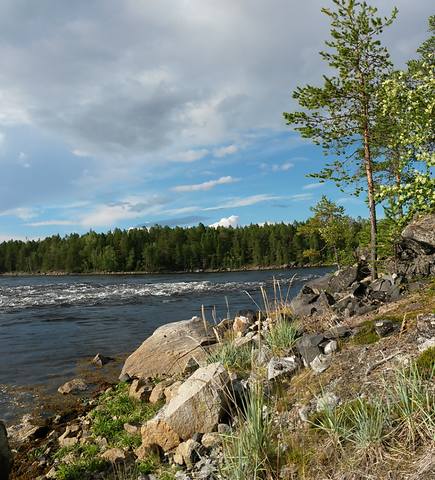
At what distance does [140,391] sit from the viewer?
34.5ft

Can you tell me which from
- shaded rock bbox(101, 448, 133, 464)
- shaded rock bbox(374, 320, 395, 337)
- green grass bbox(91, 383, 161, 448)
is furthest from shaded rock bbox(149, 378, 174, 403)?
shaded rock bbox(374, 320, 395, 337)

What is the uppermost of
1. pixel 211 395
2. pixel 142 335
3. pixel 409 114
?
pixel 409 114

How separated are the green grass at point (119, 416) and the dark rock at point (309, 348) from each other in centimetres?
325

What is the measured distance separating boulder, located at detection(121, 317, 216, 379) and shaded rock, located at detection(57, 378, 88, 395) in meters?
1.17

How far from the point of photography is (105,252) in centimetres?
13012

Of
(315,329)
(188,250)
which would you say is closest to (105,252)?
(188,250)

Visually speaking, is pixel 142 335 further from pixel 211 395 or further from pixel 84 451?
pixel 211 395

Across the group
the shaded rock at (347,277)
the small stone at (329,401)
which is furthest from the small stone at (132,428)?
the shaded rock at (347,277)

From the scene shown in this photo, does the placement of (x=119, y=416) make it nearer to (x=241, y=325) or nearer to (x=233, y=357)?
(x=233, y=357)

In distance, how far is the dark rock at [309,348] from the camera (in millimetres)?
7864

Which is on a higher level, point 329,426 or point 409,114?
point 409,114

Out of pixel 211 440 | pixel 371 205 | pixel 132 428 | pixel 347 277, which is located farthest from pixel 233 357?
pixel 347 277

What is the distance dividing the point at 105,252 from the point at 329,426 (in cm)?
12981

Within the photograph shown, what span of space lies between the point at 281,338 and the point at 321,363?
77.2 inches
